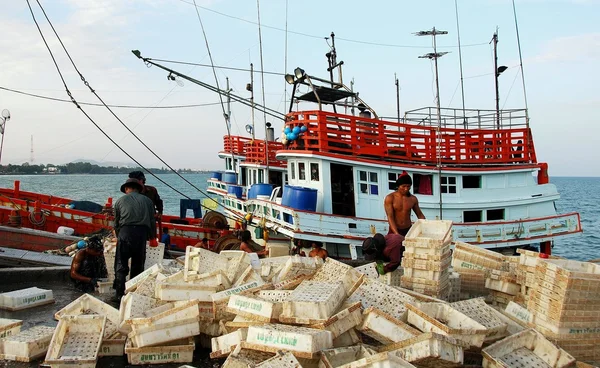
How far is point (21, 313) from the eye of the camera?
6543mm

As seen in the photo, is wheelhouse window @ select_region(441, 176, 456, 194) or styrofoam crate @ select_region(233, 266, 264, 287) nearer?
styrofoam crate @ select_region(233, 266, 264, 287)

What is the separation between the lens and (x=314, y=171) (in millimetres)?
13359

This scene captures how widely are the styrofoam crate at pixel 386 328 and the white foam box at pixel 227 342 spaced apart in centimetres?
114

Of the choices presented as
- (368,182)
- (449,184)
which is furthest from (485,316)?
(449,184)

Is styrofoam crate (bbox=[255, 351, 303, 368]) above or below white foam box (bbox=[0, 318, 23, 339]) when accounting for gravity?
above

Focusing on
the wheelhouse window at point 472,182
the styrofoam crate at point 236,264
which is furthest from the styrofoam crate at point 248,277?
the wheelhouse window at point 472,182

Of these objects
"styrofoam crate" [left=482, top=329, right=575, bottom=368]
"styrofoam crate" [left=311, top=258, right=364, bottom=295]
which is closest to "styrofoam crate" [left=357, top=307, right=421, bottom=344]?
"styrofoam crate" [left=482, top=329, right=575, bottom=368]

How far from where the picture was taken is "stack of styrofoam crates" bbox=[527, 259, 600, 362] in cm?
453

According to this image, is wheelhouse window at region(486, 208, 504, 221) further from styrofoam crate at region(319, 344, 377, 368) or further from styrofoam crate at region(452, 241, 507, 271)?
styrofoam crate at region(319, 344, 377, 368)

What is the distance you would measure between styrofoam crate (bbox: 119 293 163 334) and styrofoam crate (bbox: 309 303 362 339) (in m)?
2.06

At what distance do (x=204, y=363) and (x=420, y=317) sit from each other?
7.18 ft

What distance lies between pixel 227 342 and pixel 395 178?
978 cm

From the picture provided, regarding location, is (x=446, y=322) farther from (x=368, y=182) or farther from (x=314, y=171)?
(x=314, y=171)

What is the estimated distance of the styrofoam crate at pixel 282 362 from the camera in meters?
3.69
